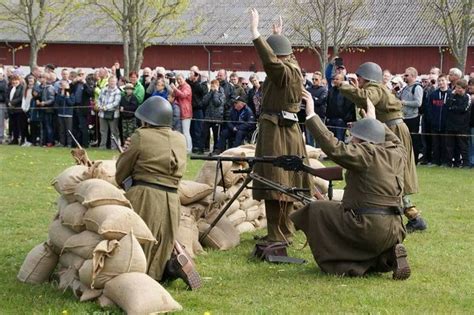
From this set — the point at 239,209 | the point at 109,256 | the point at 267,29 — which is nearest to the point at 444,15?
the point at 267,29

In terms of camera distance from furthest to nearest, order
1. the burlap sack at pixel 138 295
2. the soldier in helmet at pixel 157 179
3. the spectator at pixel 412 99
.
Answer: the spectator at pixel 412 99
the soldier in helmet at pixel 157 179
the burlap sack at pixel 138 295

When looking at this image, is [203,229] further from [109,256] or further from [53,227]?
[109,256]

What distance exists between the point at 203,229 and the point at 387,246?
2.42 m

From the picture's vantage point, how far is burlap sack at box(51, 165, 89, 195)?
894 cm

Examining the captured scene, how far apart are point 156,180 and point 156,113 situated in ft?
2.04

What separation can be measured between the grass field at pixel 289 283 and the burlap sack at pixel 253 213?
23 cm

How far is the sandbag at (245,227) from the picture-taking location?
38.5 ft

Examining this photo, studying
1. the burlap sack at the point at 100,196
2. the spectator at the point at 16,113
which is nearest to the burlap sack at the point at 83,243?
the burlap sack at the point at 100,196

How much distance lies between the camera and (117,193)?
8305 mm

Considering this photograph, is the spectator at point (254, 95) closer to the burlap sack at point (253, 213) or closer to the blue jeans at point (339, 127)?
the blue jeans at point (339, 127)

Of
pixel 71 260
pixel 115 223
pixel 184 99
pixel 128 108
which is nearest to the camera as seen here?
pixel 115 223

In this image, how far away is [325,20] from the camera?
1339 inches

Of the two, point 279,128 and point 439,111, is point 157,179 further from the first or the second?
point 439,111

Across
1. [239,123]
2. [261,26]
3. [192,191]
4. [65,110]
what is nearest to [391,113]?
[192,191]
